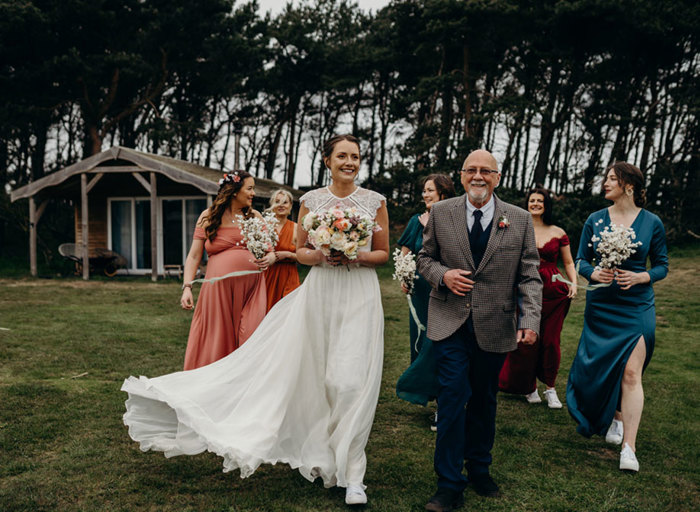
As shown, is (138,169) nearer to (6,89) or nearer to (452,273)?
(6,89)

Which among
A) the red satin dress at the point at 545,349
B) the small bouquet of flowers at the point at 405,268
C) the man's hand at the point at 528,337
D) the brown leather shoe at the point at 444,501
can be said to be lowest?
the brown leather shoe at the point at 444,501

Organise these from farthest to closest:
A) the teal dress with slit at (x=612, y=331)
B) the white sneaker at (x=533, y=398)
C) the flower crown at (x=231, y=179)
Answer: the white sneaker at (x=533, y=398)
the flower crown at (x=231, y=179)
the teal dress with slit at (x=612, y=331)

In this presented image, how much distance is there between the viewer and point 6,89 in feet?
80.6

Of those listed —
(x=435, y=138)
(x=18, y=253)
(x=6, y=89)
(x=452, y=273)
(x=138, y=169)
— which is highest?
(x=6, y=89)

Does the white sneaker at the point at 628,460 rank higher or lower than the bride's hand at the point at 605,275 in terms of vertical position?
lower

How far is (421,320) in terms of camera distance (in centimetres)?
541

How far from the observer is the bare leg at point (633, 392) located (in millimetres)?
4449

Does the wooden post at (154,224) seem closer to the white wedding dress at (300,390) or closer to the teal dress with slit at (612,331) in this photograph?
the white wedding dress at (300,390)

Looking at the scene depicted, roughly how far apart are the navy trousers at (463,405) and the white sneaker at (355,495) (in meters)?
0.49

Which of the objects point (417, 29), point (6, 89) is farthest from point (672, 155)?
point (6, 89)

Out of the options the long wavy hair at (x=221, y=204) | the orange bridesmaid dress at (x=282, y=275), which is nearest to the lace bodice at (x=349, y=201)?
the long wavy hair at (x=221, y=204)

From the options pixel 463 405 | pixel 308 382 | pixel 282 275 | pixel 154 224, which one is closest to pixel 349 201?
pixel 308 382

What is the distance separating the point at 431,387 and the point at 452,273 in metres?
1.14

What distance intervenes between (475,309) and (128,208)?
2010cm
